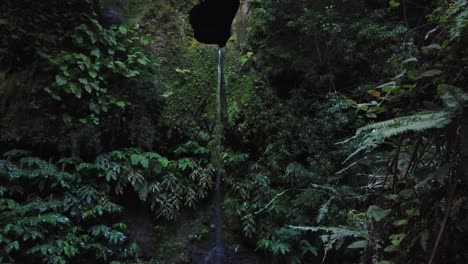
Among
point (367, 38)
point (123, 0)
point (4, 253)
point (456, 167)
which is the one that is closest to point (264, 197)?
point (367, 38)

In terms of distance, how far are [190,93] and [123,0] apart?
2.41 meters

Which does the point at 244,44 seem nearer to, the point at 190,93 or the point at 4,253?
the point at 190,93

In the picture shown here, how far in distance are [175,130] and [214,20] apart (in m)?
4.98

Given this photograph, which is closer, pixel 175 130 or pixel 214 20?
pixel 175 130

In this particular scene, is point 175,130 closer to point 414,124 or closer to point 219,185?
point 219,185

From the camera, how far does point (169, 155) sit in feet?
20.6

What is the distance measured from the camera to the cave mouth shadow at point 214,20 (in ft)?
31.9

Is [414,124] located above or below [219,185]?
above

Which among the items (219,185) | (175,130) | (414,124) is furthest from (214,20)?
(414,124)

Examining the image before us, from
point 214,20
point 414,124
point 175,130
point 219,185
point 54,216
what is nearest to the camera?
point 414,124

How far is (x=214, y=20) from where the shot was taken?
33.2 ft

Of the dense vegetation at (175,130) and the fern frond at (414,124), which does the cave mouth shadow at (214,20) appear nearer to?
the dense vegetation at (175,130)

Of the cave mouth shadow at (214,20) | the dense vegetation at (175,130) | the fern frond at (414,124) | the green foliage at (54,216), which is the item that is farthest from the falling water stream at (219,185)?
→ the fern frond at (414,124)

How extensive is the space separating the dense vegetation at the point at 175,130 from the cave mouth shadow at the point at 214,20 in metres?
3.20
